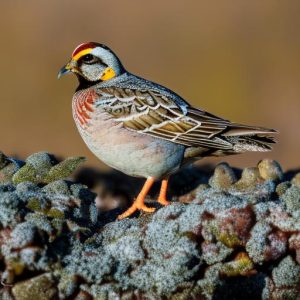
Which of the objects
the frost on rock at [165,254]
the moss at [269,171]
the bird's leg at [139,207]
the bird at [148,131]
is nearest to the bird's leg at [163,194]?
the bird at [148,131]

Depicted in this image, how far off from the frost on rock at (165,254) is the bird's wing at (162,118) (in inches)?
59.8

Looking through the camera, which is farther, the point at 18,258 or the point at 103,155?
the point at 103,155

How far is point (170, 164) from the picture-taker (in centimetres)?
589

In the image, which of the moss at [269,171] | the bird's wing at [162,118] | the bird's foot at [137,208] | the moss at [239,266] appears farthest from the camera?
the bird's wing at [162,118]

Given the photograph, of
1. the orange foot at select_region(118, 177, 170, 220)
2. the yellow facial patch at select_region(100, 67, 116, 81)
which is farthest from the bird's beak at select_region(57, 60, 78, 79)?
the orange foot at select_region(118, 177, 170, 220)

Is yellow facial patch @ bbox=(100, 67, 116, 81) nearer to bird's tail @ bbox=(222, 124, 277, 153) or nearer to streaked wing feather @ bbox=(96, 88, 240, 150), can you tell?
streaked wing feather @ bbox=(96, 88, 240, 150)

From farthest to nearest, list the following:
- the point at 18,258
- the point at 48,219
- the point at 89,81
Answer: the point at 89,81 → the point at 48,219 → the point at 18,258

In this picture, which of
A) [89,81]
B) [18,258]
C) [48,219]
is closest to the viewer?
[18,258]

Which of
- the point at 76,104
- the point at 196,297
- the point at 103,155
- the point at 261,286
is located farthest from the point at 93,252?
the point at 76,104

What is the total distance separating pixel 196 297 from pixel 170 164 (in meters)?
1.81

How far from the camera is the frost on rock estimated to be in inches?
163

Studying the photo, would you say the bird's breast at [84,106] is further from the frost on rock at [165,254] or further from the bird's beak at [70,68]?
the frost on rock at [165,254]

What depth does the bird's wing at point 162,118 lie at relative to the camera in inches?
234

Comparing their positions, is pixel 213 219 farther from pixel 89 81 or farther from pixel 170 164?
pixel 89 81
